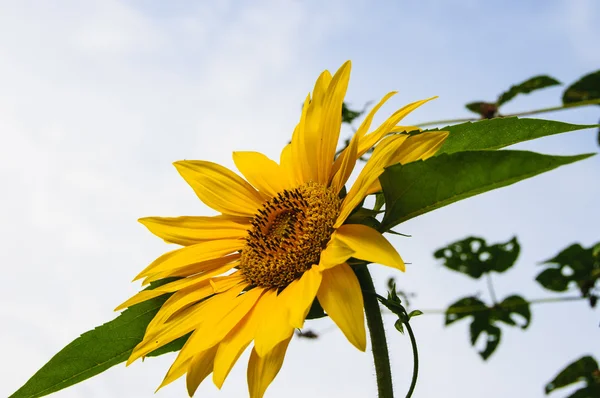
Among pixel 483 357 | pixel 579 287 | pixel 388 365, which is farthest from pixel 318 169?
pixel 483 357

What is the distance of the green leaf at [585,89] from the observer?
8.67 ft

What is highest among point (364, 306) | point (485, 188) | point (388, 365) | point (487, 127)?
point (487, 127)

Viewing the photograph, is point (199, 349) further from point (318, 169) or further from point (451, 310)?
point (451, 310)

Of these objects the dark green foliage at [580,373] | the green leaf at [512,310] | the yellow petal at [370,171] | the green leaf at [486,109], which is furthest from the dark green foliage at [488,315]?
the yellow petal at [370,171]

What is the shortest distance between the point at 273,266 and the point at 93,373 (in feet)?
1.54

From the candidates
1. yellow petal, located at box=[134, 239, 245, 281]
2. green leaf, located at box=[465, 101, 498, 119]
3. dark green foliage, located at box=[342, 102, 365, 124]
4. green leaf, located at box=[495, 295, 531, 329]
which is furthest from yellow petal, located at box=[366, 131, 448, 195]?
green leaf, located at box=[495, 295, 531, 329]

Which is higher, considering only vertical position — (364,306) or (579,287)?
(364,306)

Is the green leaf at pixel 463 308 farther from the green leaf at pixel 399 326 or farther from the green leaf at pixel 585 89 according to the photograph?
the green leaf at pixel 399 326

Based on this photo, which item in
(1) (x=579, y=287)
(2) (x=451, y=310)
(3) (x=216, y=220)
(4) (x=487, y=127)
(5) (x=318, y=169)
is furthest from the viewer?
(2) (x=451, y=310)

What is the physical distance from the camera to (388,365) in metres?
1.27

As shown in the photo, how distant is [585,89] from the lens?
2662 mm

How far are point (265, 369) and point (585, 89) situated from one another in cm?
199

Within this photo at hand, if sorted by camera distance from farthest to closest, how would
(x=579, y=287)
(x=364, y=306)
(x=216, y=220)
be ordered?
1. (x=579, y=287)
2. (x=216, y=220)
3. (x=364, y=306)

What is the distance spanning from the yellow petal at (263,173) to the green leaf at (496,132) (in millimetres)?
420
